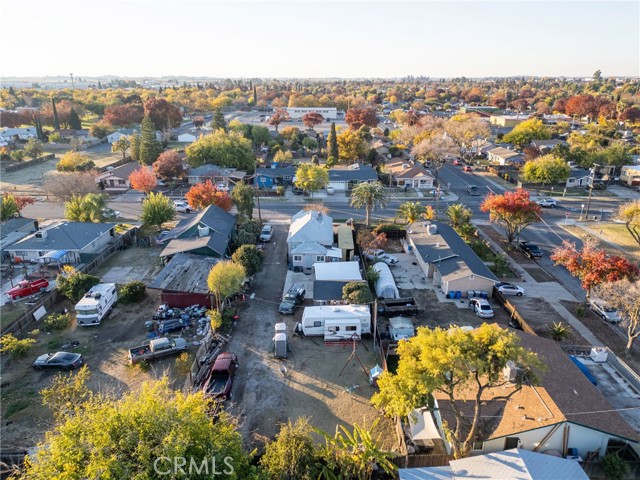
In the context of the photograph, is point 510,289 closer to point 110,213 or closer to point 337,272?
point 337,272

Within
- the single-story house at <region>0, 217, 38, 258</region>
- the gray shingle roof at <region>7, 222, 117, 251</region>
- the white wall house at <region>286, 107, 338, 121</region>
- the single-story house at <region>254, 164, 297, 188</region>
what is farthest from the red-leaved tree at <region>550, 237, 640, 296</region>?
the white wall house at <region>286, 107, 338, 121</region>

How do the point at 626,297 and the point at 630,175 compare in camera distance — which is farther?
the point at 630,175

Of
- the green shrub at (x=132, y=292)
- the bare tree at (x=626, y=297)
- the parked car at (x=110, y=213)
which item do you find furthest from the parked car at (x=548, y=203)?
the parked car at (x=110, y=213)

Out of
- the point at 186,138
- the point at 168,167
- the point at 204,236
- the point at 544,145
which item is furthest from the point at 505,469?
the point at 186,138

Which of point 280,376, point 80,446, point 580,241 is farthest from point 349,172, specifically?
point 80,446

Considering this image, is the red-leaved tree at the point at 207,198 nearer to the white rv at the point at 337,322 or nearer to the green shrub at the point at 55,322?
the green shrub at the point at 55,322

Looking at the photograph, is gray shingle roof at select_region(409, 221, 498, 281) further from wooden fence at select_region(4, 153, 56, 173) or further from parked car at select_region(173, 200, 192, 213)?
wooden fence at select_region(4, 153, 56, 173)
